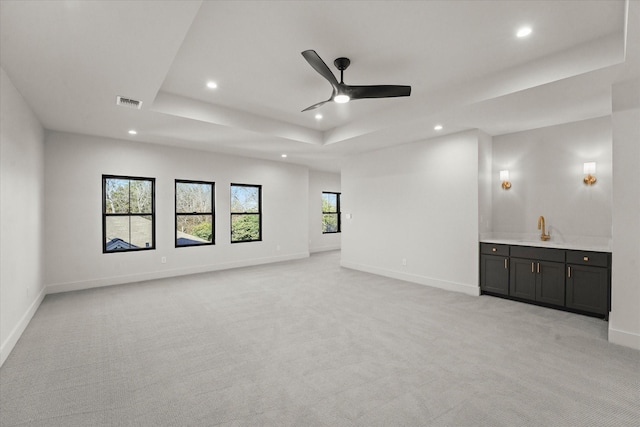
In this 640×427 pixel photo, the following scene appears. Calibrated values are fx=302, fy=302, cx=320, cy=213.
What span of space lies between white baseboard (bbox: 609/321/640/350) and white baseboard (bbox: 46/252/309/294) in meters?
6.31

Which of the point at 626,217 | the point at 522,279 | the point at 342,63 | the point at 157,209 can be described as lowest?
the point at 522,279

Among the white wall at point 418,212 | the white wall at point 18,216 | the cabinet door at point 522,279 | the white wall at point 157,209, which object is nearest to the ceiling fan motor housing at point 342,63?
the white wall at point 418,212

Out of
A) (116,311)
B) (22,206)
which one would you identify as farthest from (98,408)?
(22,206)

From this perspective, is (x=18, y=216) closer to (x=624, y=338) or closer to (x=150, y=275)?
(x=150, y=275)

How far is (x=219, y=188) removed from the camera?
6.85 m

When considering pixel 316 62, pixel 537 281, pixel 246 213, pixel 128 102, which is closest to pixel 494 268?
pixel 537 281

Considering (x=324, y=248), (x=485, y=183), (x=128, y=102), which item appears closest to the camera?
(x=128, y=102)

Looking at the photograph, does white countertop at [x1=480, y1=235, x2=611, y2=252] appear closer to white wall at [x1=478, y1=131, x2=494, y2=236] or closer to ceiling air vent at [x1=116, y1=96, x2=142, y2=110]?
white wall at [x1=478, y1=131, x2=494, y2=236]

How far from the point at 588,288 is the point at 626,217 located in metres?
1.24

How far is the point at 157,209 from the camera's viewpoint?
19.5ft

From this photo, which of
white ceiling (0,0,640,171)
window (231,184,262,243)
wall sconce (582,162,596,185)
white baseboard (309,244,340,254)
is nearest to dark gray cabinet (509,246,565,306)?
wall sconce (582,162,596,185)

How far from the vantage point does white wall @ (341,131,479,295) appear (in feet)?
16.2

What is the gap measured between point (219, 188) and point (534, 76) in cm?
591

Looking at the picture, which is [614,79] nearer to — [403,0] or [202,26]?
[403,0]
